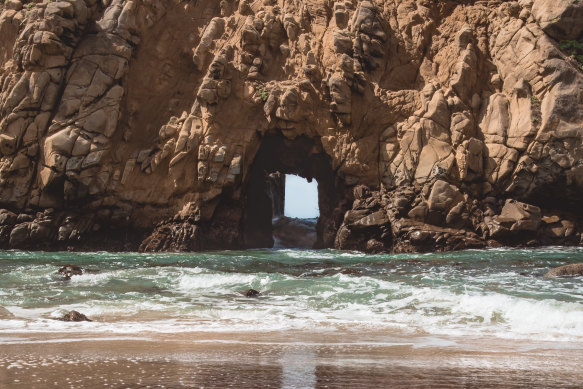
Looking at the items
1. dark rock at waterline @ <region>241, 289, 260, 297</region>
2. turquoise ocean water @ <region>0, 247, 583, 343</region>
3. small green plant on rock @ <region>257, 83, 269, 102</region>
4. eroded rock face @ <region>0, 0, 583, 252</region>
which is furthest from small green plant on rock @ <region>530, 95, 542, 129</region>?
dark rock at waterline @ <region>241, 289, 260, 297</region>

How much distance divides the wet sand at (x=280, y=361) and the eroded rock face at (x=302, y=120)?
13.7m

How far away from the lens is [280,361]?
12.9ft

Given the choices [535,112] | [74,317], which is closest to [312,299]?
[74,317]

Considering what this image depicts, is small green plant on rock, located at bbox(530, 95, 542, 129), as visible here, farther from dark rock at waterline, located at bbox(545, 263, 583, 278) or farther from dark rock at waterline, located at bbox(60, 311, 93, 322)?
Answer: dark rock at waterline, located at bbox(60, 311, 93, 322)

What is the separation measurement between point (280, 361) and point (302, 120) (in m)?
17.0

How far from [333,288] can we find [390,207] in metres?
10.2

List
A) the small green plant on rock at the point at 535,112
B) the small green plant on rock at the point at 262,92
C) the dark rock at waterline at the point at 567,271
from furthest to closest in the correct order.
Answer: the small green plant on rock at the point at 262,92 < the small green plant on rock at the point at 535,112 < the dark rock at waterline at the point at 567,271

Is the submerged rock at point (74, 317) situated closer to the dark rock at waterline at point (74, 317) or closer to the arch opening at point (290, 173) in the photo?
the dark rock at waterline at point (74, 317)

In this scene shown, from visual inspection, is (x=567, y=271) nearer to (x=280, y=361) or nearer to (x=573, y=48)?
(x=280, y=361)

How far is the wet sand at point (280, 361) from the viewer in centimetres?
311

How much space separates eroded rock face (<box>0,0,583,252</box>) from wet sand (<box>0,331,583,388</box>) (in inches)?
538

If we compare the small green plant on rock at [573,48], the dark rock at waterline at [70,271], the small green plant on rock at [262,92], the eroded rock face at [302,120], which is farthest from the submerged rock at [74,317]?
the small green plant on rock at [573,48]

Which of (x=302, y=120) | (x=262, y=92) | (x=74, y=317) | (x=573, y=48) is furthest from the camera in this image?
(x=262, y=92)

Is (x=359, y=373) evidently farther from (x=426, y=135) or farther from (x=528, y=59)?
(x=528, y=59)
